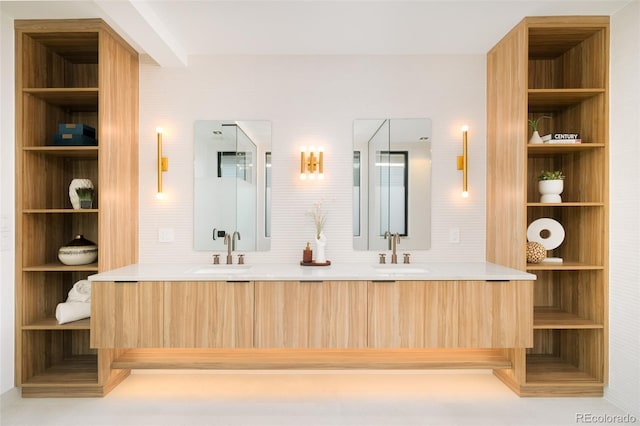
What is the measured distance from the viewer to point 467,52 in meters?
3.26

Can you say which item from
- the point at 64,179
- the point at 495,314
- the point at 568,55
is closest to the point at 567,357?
the point at 495,314

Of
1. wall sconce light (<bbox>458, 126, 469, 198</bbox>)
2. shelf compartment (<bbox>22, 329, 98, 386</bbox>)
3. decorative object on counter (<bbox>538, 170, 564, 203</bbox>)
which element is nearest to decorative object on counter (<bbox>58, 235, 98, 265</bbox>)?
shelf compartment (<bbox>22, 329, 98, 386</bbox>)

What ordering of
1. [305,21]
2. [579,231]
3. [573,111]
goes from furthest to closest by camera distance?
[573,111], [579,231], [305,21]

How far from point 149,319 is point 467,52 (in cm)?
321

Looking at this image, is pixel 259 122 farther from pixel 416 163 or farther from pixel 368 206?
pixel 416 163

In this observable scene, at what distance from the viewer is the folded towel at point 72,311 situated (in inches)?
110

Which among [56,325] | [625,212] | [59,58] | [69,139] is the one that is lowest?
[56,325]

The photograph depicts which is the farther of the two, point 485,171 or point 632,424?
point 485,171

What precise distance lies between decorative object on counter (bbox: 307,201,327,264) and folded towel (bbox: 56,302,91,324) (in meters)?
1.75

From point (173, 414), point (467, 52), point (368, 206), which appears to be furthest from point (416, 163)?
point (173, 414)

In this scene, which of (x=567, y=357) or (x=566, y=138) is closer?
(x=566, y=138)

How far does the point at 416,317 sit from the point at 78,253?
8.20 ft

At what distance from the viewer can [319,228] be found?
325 centimetres

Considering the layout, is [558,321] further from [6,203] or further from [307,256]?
[6,203]
